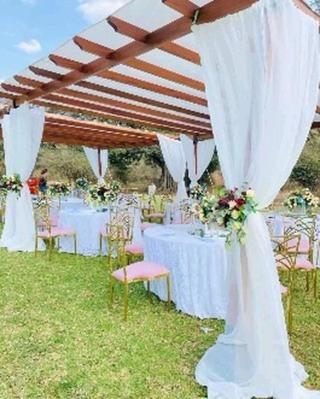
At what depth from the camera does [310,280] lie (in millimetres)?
5227

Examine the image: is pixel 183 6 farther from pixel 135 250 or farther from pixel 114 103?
pixel 114 103

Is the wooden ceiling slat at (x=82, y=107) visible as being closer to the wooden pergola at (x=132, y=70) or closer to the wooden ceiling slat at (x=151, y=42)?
the wooden pergola at (x=132, y=70)

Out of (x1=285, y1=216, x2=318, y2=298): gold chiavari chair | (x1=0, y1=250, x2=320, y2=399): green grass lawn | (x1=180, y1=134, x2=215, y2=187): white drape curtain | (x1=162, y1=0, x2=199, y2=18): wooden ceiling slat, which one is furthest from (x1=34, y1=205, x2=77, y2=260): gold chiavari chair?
(x1=180, y1=134, x2=215, y2=187): white drape curtain

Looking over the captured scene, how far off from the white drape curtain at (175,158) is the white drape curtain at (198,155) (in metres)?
0.43

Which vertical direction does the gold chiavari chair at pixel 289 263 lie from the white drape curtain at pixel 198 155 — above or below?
below

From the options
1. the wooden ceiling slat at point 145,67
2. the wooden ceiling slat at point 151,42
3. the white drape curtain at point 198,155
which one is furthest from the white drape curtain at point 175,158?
the wooden ceiling slat at point 145,67

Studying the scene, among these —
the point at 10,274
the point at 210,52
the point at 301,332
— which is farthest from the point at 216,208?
the point at 10,274

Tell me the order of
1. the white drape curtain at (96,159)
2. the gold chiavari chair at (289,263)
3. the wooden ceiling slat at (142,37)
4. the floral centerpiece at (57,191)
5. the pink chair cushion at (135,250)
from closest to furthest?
1. the gold chiavari chair at (289,263)
2. the wooden ceiling slat at (142,37)
3. the pink chair cushion at (135,250)
4. the floral centerpiece at (57,191)
5. the white drape curtain at (96,159)

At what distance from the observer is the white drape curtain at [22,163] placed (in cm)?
691

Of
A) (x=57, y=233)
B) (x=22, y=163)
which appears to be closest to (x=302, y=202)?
(x=57, y=233)

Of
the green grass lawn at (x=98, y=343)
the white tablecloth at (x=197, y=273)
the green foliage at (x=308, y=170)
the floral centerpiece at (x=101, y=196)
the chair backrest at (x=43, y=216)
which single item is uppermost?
the green foliage at (x=308, y=170)

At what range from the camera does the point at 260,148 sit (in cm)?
258

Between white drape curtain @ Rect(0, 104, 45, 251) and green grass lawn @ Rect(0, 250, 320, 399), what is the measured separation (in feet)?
6.60

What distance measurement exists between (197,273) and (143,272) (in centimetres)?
54
